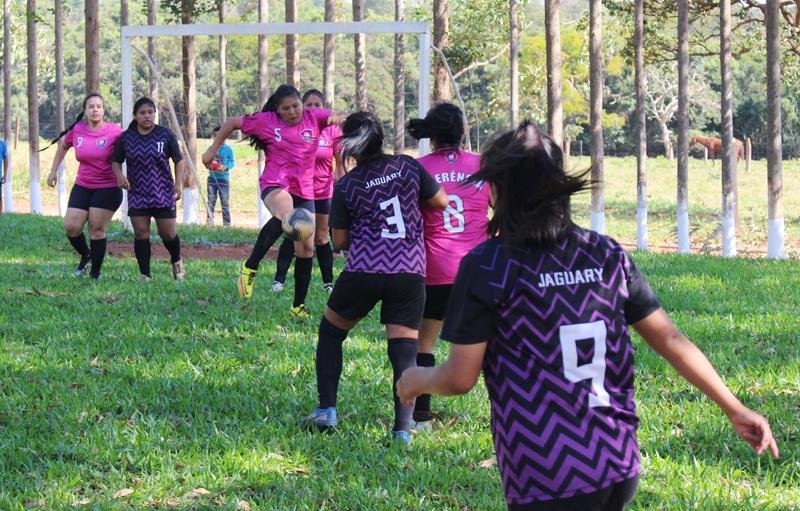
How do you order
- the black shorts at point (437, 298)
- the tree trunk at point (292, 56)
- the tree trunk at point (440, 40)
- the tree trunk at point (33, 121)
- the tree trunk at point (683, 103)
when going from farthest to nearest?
the tree trunk at point (33, 121)
the tree trunk at point (292, 56)
the tree trunk at point (440, 40)
the tree trunk at point (683, 103)
the black shorts at point (437, 298)

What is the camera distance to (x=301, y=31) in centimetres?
1706

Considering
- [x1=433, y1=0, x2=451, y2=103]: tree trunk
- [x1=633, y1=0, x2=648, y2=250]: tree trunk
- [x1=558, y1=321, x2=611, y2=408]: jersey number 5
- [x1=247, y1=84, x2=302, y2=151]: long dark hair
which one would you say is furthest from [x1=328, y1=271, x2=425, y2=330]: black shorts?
[x1=633, y1=0, x2=648, y2=250]: tree trunk

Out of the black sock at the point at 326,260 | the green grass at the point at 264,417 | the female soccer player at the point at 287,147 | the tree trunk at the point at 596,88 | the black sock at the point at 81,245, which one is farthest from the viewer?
the tree trunk at the point at 596,88

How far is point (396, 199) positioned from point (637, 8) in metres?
23.2

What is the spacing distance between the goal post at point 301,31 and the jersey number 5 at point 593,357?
513 inches

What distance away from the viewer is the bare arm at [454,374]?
124 inches

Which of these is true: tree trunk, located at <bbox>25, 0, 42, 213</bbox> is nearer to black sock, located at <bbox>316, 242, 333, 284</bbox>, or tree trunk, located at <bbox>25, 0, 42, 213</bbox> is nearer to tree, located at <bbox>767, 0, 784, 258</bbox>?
tree, located at <bbox>767, 0, 784, 258</bbox>

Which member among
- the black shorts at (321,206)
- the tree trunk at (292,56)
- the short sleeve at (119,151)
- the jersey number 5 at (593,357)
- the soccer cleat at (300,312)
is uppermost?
the tree trunk at (292,56)

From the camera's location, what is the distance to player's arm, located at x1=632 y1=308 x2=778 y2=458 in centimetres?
317

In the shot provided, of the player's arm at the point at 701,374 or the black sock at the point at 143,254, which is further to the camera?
the black sock at the point at 143,254

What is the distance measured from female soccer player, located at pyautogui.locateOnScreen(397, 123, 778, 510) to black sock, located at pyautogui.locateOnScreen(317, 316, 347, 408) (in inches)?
115

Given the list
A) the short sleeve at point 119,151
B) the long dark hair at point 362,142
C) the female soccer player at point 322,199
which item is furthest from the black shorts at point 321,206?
the long dark hair at point 362,142

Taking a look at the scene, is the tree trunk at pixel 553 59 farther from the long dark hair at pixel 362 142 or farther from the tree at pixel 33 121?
the long dark hair at pixel 362 142

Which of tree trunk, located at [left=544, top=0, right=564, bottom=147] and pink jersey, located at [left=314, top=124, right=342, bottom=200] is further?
tree trunk, located at [left=544, top=0, right=564, bottom=147]
